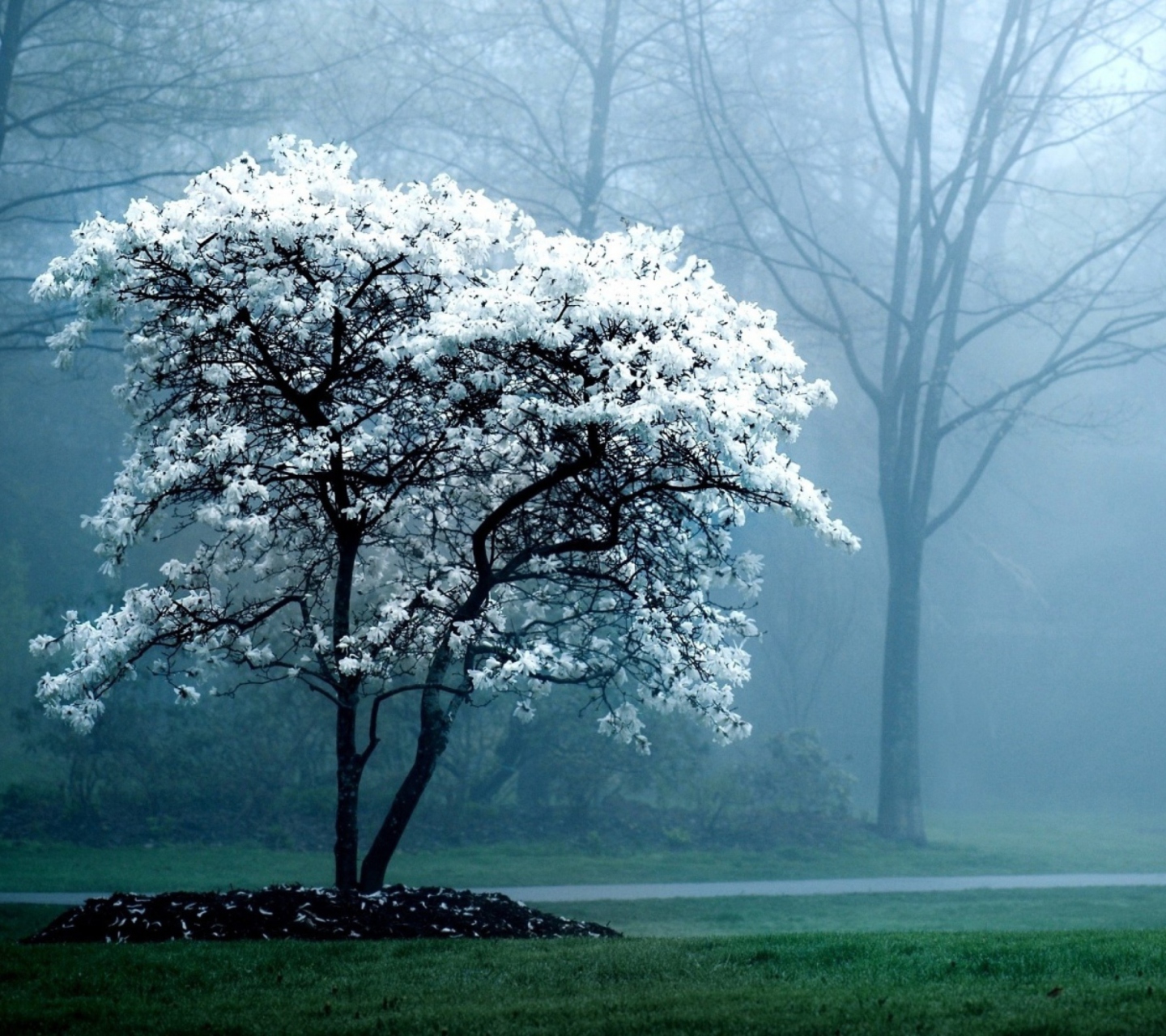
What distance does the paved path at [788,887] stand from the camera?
13.3 meters

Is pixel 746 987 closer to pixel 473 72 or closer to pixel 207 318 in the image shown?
pixel 207 318

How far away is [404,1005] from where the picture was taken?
6949mm

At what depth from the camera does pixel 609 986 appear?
289 inches

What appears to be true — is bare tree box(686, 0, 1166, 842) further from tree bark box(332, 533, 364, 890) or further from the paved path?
tree bark box(332, 533, 364, 890)

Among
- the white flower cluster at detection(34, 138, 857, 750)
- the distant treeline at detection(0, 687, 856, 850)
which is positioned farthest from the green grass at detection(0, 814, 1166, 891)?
the white flower cluster at detection(34, 138, 857, 750)

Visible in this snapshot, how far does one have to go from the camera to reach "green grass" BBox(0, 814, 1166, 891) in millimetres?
13820

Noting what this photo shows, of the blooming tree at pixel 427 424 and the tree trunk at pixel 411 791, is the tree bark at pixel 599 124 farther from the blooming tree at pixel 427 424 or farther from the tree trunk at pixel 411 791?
the tree trunk at pixel 411 791

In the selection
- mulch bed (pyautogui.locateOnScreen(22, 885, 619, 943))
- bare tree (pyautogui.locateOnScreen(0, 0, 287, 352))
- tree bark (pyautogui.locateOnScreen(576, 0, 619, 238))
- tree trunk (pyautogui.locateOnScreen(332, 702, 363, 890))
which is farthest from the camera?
tree bark (pyautogui.locateOnScreen(576, 0, 619, 238))

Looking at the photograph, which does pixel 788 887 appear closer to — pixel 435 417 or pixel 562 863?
pixel 562 863

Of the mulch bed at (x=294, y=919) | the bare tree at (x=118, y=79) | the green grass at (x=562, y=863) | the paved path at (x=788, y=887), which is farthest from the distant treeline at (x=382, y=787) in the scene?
the mulch bed at (x=294, y=919)

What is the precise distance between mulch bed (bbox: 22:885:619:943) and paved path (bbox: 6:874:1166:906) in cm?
266

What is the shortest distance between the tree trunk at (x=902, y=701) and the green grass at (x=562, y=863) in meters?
0.58

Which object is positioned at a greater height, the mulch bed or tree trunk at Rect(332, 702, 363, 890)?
tree trunk at Rect(332, 702, 363, 890)

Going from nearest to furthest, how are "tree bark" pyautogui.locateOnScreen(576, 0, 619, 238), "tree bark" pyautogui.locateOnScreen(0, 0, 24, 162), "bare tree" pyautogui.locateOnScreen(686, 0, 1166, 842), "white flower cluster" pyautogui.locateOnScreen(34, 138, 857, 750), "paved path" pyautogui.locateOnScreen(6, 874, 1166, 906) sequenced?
"white flower cluster" pyautogui.locateOnScreen(34, 138, 857, 750), "paved path" pyautogui.locateOnScreen(6, 874, 1166, 906), "tree bark" pyautogui.locateOnScreen(0, 0, 24, 162), "bare tree" pyautogui.locateOnScreen(686, 0, 1166, 842), "tree bark" pyautogui.locateOnScreen(576, 0, 619, 238)
